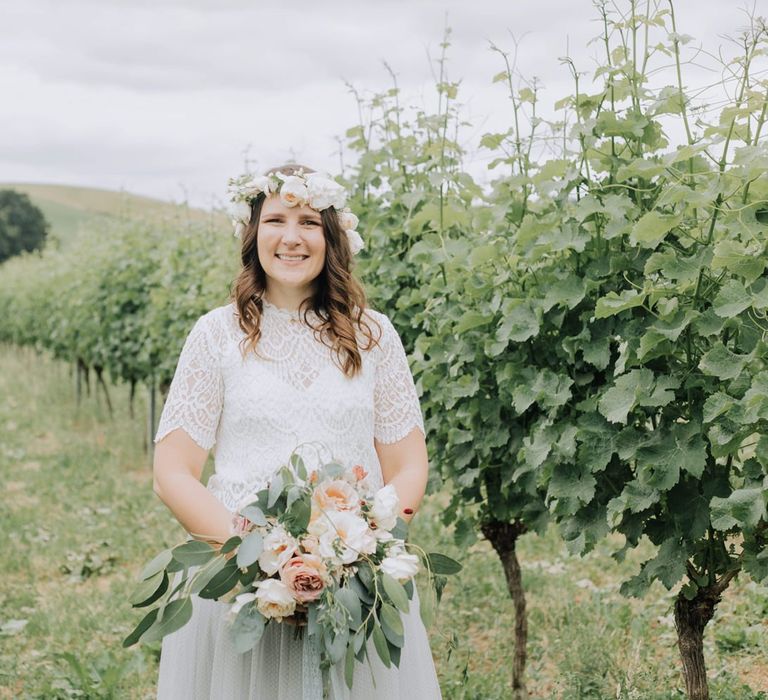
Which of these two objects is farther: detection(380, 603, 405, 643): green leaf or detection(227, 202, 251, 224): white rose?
Answer: detection(227, 202, 251, 224): white rose

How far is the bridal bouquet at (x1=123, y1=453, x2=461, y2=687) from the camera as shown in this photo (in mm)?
2285

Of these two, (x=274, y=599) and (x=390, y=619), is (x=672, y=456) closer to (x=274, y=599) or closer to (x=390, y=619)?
(x=390, y=619)

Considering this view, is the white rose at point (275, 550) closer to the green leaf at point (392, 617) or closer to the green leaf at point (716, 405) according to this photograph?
the green leaf at point (392, 617)

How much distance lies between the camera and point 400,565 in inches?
92.5

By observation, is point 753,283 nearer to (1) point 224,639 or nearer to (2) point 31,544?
(1) point 224,639

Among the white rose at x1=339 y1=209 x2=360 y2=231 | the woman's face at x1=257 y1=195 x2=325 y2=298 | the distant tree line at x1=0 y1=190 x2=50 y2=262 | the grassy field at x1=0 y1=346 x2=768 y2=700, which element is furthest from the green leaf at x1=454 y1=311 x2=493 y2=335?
the distant tree line at x1=0 y1=190 x2=50 y2=262

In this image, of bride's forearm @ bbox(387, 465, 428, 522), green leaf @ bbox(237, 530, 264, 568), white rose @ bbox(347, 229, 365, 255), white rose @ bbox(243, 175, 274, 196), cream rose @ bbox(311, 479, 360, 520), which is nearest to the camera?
green leaf @ bbox(237, 530, 264, 568)

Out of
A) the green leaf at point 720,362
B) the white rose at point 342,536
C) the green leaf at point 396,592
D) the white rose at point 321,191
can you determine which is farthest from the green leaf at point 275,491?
the green leaf at point 720,362

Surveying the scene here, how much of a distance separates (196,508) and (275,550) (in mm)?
447

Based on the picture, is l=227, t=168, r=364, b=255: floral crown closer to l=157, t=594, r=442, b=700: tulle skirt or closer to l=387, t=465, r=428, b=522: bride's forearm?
l=387, t=465, r=428, b=522: bride's forearm

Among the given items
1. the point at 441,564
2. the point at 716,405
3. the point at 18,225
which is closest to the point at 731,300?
the point at 716,405

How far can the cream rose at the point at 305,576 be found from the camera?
2258 mm

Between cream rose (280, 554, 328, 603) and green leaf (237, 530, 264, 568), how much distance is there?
0.07 meters

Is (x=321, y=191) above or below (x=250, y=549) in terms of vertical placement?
above
